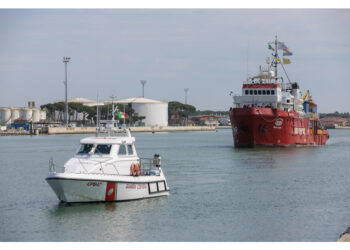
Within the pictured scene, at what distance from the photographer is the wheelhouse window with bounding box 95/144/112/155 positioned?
31.4 meters

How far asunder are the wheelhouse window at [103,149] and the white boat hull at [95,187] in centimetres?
179

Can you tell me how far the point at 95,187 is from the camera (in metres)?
30.0

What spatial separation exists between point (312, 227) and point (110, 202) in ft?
33.0

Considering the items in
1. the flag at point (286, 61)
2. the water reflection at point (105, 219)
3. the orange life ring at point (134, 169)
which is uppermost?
→ the flag at point (286, 61)

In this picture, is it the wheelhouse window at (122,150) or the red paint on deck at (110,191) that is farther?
the wheelhouse window at (122,150)

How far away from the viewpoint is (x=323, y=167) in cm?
5425

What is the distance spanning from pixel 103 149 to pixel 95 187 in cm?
233

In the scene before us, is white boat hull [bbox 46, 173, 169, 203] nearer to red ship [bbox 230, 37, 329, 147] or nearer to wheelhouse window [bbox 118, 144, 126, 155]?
wheelhouse window [bbox 118, 144, 126, 155]

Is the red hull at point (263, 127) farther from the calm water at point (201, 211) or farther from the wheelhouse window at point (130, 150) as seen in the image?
the wheelhouse window at point (130, 150)

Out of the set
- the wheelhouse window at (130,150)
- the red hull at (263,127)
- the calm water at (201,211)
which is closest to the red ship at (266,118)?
the red hull at (263,127)

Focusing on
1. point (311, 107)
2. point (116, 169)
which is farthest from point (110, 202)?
point (311, 107)

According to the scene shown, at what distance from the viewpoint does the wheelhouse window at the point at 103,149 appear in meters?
31.4

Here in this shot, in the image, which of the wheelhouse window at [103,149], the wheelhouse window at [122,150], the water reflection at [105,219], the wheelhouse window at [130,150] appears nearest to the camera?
the water reflection at [105,219]

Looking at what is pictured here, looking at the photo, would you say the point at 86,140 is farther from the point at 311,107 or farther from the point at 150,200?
the point at 311,107
